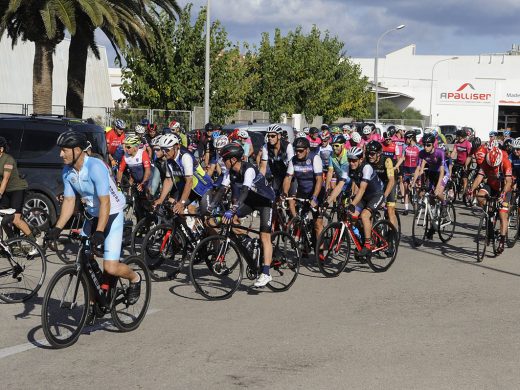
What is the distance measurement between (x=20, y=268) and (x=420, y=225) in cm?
748

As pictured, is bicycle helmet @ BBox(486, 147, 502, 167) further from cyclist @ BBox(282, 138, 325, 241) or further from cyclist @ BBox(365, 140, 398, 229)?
cyclist @ BBox(282, 138, 325, 241)

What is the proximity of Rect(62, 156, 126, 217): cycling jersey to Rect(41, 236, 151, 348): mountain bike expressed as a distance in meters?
0.36

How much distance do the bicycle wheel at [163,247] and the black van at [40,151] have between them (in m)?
3.39

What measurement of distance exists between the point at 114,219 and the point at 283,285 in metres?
3.06

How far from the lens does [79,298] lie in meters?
6.49

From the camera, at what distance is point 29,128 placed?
41.2ft

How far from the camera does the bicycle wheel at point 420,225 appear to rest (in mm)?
13127

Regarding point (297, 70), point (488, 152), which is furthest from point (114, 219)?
point (297, 70)

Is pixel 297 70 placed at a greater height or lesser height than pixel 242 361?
greater

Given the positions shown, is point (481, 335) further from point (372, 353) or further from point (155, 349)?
point (155, 349)

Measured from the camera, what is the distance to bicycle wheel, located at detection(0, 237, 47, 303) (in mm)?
8250

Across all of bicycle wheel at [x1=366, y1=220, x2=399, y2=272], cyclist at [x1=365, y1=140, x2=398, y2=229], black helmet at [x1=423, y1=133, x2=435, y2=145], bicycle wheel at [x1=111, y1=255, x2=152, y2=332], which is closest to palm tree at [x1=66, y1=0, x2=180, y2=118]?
black helmet at [x1=423, y1=133, x2=435, y2=145]

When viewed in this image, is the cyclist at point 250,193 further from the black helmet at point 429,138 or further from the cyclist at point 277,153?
the black helmet at point 429,138

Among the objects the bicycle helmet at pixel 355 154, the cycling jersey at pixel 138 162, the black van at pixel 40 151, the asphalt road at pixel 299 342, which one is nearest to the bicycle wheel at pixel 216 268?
the asphalt road at pixel 299 342
